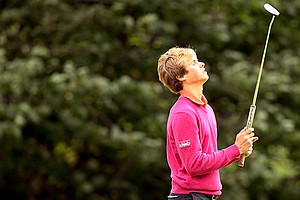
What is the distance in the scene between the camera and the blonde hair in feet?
11.6

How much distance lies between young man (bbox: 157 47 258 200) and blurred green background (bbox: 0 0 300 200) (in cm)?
361

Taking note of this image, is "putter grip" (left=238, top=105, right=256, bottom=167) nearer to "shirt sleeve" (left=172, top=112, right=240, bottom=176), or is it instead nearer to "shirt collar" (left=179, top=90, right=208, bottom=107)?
"shirt sleeve" (left=172, top=112, right=240, bottom=176)

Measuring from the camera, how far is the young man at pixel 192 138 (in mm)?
3412

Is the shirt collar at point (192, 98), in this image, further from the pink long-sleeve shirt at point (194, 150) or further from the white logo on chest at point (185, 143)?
the white logo on chest at point (185, 143)

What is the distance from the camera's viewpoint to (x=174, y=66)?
11.6 ft

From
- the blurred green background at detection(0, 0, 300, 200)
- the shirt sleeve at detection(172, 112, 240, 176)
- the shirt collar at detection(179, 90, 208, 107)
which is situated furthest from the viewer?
the blurred green background at detection(0, 0, 300, 200)

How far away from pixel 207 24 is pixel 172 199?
471cm

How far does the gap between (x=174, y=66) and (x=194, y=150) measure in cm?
35

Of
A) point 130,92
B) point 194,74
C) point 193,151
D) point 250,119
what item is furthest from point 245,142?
point 130,92

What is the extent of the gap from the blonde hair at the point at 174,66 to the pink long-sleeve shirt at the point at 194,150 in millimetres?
52

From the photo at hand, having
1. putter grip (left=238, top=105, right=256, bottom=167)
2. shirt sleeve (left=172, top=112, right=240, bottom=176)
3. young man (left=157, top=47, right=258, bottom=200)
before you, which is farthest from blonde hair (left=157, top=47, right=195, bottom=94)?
putter grip (left=238, top=105, right=256, bottom=167)

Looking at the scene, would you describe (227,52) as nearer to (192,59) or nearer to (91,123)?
(91,123)

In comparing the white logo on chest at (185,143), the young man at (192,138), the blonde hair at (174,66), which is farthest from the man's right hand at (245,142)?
the blonde hair at (174,66)

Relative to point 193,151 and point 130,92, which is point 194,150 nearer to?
point 193,151
